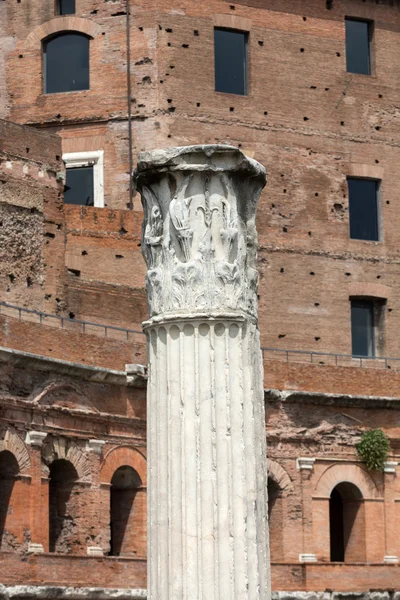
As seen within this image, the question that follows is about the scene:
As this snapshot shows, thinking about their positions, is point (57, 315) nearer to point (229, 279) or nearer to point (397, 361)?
point (397, 361)

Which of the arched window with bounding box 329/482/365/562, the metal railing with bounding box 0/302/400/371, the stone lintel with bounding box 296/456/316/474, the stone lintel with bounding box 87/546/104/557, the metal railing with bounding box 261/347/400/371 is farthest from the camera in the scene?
the metal railing with bounding box 261/347/400/371

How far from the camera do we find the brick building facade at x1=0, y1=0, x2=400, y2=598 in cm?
2075

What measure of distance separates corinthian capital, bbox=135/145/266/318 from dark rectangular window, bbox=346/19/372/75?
2101 centimetres

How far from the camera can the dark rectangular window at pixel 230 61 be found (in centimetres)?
2767

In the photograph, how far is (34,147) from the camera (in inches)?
928

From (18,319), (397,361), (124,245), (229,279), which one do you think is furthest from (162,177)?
(397,361)

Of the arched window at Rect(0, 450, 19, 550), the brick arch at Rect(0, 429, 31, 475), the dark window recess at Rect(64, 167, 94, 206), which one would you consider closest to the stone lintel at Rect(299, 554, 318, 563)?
the brick arch at Rect(0, 429, 31, 475)

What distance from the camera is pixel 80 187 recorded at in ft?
88.2

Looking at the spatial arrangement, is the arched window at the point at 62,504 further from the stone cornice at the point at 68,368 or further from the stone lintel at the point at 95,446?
the stone cornice at the point at 68,368

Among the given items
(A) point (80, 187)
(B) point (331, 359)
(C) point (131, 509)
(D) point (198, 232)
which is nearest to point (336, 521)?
(B) point (331, 359)

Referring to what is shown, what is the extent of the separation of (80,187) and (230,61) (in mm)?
3776

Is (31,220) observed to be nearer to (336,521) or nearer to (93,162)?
(93,162)

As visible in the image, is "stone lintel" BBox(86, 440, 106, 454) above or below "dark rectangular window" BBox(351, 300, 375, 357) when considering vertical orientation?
below

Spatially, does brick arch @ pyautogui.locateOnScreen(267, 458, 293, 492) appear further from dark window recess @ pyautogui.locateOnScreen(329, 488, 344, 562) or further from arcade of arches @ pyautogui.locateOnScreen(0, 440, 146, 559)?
arcade of arches @ pyautogui.locateOnScreen(0, 440, 146, 559)
